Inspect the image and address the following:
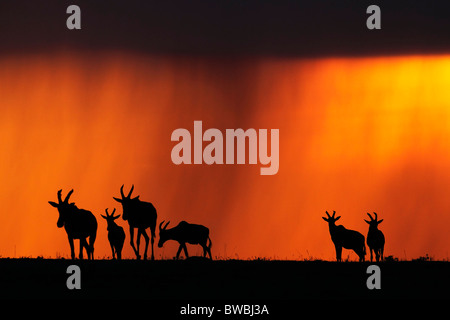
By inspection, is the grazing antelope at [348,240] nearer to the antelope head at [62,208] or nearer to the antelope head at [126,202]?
the antelope head at [126,202]

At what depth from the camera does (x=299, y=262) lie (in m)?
21.3

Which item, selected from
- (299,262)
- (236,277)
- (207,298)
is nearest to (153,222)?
(299,262)

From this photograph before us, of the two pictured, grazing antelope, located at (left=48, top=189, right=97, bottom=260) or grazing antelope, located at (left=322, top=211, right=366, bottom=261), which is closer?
grazing antelope, located at (left=48, top=189, right=97, bottom=260)

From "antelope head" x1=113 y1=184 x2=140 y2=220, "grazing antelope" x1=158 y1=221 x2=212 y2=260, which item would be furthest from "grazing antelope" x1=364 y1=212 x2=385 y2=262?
"antelope head" x1=113 y1=184 x2=140 y2=220

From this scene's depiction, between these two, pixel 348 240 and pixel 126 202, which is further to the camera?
pixel 348 240

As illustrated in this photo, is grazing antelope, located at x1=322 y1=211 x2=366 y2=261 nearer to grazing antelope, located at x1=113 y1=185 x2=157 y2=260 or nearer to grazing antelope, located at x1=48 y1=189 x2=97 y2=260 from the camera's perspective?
grazing antelope, located at x1=113 y1=185 x2=157 y2=260

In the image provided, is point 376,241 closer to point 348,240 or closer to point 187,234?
point 348,240

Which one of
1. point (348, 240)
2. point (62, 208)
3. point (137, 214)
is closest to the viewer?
point (62, 208)

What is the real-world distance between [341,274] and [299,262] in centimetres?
244

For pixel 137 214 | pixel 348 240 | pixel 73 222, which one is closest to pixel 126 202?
pixel 137 214

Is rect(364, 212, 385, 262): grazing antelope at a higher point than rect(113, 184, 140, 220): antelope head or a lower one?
lower
